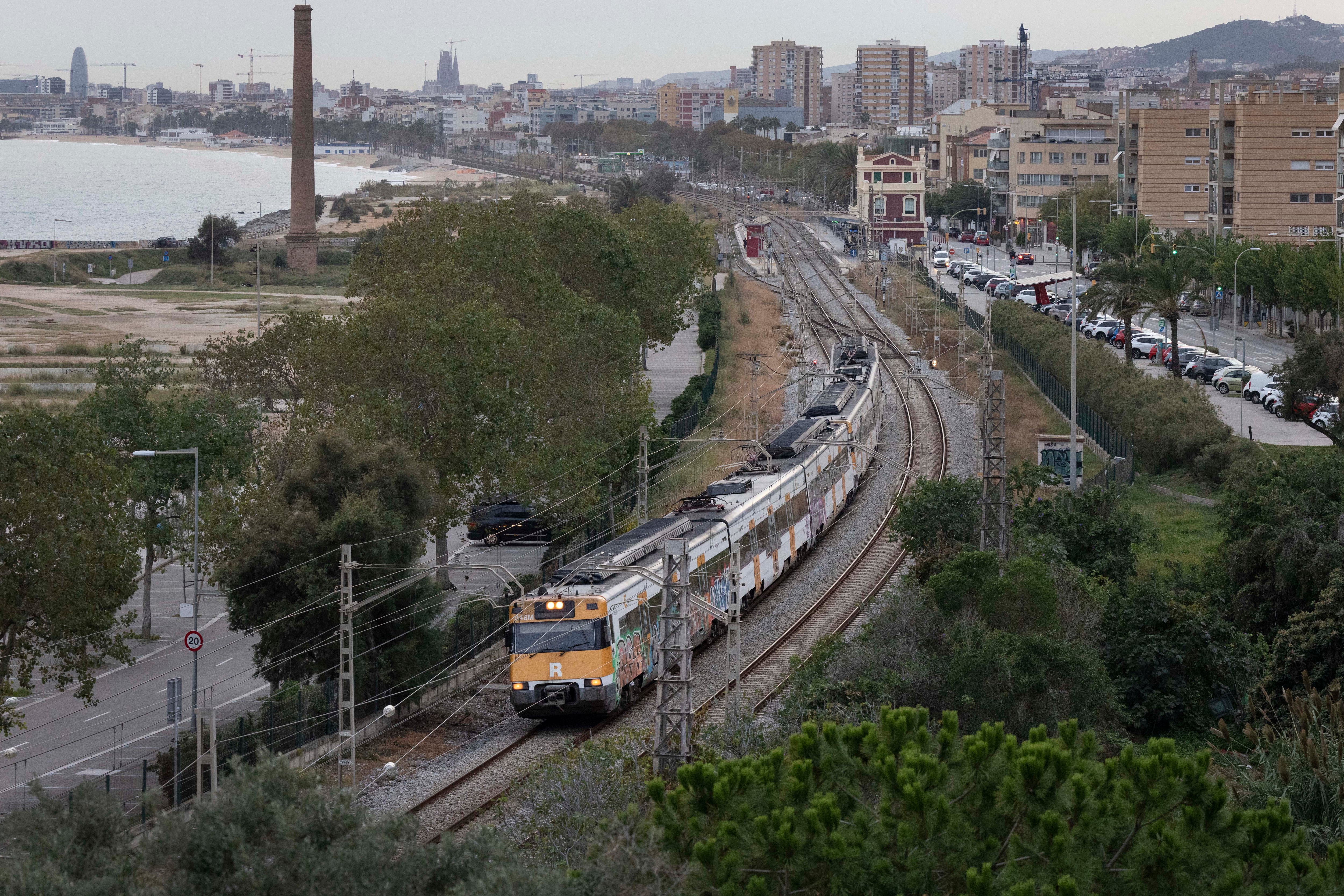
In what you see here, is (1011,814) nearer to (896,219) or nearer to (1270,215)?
(1270,215)

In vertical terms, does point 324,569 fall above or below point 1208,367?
below

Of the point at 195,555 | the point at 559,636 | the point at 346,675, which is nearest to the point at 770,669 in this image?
the point at 559,636

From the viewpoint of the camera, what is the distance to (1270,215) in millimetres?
85812

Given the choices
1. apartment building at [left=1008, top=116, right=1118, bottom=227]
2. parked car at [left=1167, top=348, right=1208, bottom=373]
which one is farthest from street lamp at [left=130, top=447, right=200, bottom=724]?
apartment building at [left=1008, top=116, right=1118, bottom=227]

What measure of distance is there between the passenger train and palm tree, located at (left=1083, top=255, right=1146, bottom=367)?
52.6 feet

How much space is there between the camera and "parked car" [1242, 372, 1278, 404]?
52469 millimetres

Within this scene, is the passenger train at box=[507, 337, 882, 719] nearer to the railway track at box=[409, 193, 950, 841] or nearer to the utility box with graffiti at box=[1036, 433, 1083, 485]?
the railway track at box=[409, 193, 950, 841]

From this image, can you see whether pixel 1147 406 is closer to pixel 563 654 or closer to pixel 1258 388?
pixel 1258 388

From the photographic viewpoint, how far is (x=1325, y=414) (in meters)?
45.4

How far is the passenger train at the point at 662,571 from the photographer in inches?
915

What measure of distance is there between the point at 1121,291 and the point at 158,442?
34.4m

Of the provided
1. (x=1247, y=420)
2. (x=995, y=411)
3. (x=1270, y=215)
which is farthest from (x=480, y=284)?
(x=1270, y=215)

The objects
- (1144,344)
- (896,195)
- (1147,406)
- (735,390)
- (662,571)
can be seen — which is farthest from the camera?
(896,195)

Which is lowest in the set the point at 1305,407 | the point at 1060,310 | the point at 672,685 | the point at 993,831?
the point at 672,685
